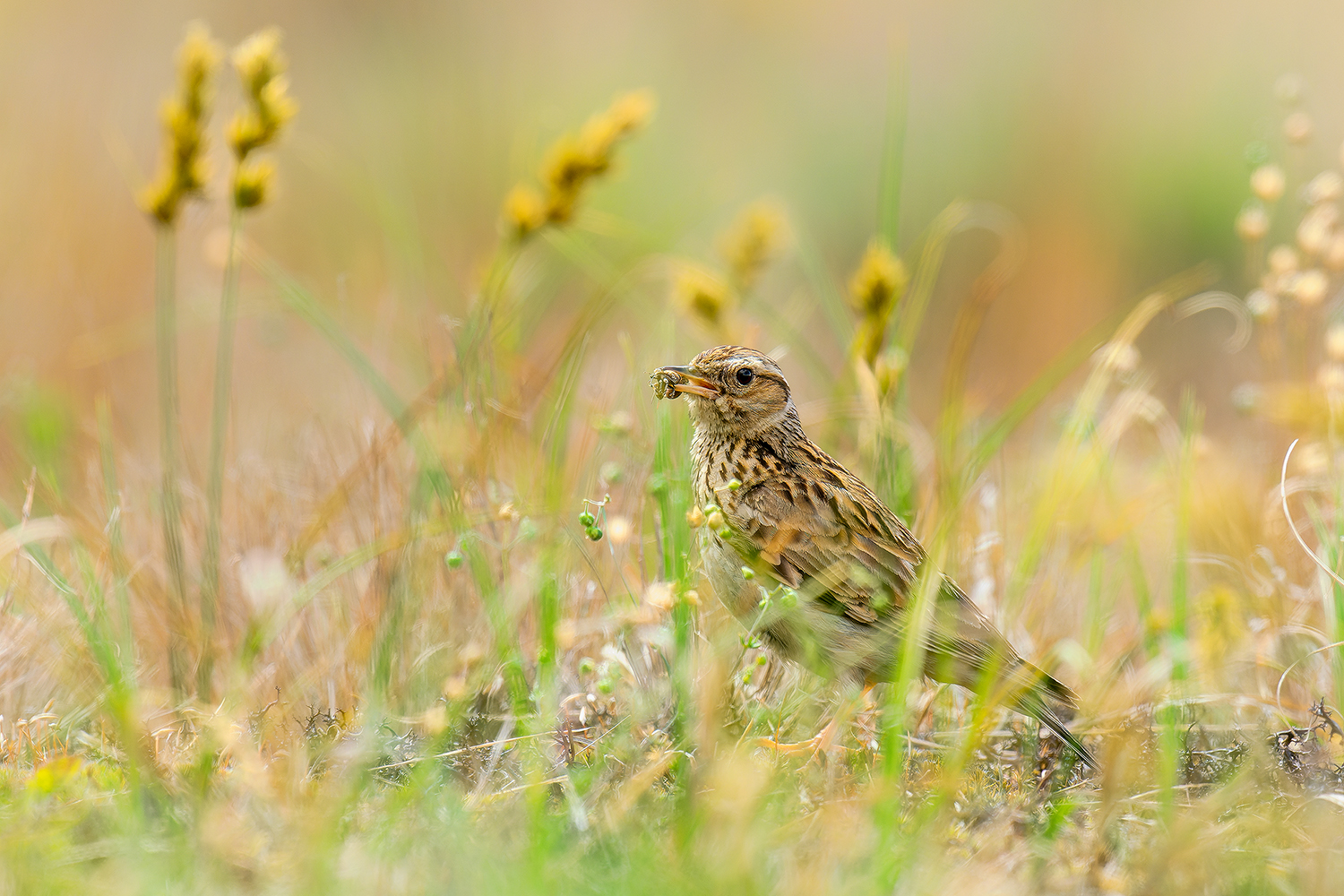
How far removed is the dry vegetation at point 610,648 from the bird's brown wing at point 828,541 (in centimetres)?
25

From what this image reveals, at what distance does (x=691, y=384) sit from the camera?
4285 millimetres

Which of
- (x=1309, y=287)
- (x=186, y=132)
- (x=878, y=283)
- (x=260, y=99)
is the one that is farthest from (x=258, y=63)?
(x=1309, y=287)

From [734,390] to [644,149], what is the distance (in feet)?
25.0

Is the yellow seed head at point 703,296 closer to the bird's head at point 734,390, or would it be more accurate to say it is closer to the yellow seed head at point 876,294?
the bird's head at point 734,390

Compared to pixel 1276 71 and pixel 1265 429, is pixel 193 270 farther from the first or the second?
pixel 1276 71

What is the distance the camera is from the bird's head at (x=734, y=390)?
433cm

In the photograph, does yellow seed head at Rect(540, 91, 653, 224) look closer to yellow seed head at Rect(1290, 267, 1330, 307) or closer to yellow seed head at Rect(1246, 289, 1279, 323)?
yellow seed head at Rect(1246, 289, 1279, 323)

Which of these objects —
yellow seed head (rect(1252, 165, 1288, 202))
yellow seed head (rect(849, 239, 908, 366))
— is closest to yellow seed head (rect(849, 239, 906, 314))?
yellow seed head (rect(849, 239, 908, 366))

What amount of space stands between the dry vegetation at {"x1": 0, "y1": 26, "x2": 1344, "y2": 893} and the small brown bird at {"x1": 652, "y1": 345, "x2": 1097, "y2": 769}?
15 centimetres

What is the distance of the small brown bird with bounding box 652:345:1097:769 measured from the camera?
147 inches

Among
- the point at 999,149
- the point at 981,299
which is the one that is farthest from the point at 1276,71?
the point at 981,299

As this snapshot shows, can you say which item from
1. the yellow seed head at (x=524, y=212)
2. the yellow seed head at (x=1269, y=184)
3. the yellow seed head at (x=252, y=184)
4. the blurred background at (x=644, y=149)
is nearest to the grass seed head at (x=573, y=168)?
the yellow seed head at (x=524, y=212)

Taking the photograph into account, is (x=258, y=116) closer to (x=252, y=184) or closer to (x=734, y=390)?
(x=252, y=184)

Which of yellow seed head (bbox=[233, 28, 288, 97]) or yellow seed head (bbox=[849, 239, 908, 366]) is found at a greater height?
yellow seed head (bbox=[233, 28, 288, 97])
